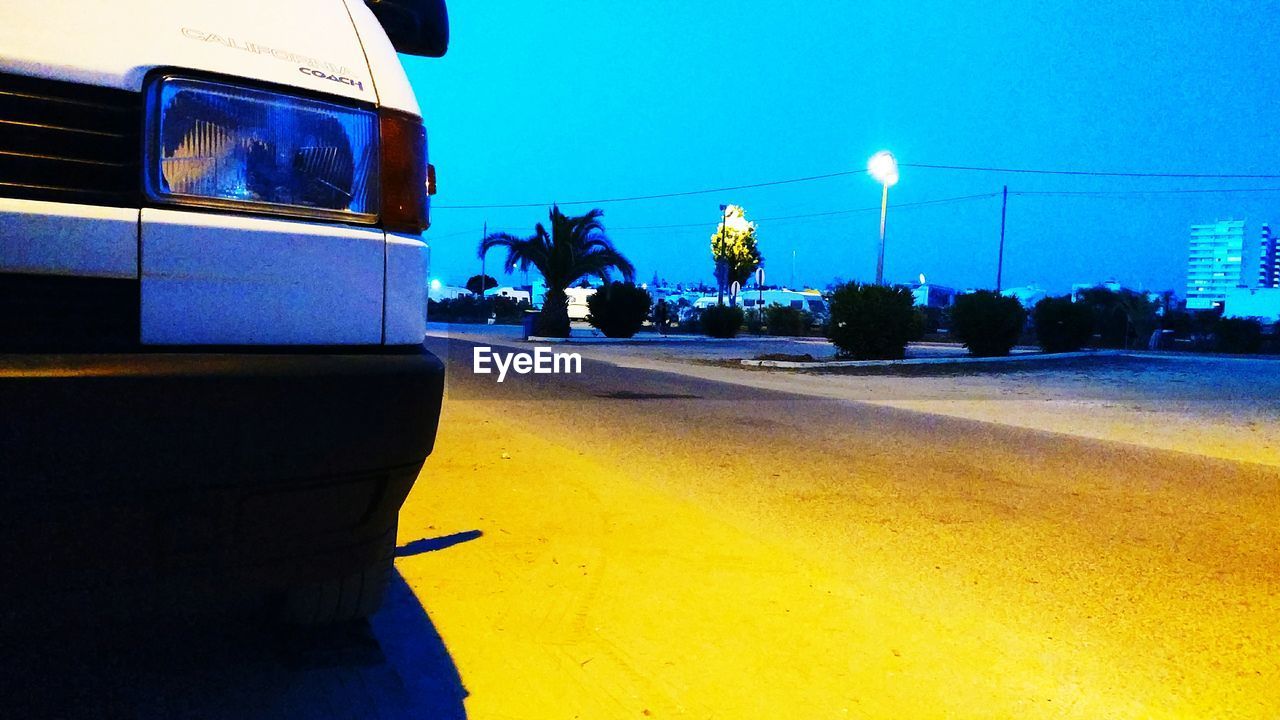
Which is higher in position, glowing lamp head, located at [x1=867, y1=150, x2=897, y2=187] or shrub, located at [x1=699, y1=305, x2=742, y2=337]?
glowing lamp head, located at [x1=867, y1=150, x2=897, y2=187]

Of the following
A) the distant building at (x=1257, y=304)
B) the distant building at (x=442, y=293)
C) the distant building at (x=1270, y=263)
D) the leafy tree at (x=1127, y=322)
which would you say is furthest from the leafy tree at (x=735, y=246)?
the distant building at (x=1270, y=263)

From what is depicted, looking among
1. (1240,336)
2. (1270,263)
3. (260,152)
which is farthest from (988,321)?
(1270,263)

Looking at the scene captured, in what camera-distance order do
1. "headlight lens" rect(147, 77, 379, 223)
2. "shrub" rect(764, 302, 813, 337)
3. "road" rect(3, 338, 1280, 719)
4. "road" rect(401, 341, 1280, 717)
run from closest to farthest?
"headlight lens" rect(147, 77, 379, 223), "road" rect(3, 338, 1280, 719), "road" rect(401, 341, 1280, 717), "shrub" rect(764, 302, 813, 337)

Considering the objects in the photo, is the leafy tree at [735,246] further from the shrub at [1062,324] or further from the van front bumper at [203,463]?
the van front bumper at [203,463]

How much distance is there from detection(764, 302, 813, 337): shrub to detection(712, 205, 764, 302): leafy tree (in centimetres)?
772

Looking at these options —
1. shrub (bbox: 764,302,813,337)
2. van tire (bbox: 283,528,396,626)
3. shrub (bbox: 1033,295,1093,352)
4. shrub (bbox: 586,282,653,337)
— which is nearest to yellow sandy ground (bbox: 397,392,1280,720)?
van tire (bbox: 283,528,396,626)

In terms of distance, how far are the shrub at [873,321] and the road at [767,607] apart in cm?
1290

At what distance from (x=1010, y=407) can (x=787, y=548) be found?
27.1ft

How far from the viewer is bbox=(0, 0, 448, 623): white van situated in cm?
156

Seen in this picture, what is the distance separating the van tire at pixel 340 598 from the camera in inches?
99.0

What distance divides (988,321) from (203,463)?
2207 cm

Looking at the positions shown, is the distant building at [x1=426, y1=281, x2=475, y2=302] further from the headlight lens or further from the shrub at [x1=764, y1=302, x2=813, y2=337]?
the headlight lens

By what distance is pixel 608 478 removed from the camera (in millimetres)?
6199

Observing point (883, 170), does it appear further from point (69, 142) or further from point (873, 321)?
point (69, 142)
